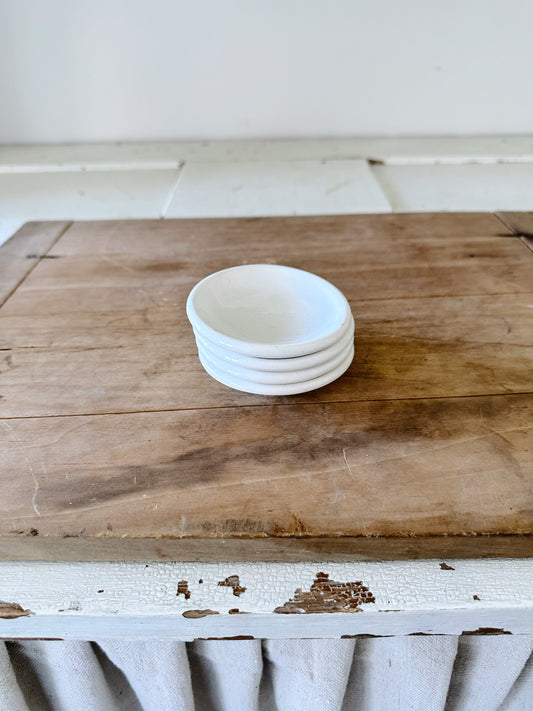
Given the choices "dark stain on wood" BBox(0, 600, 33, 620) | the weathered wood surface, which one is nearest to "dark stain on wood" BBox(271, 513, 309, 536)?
the weathered wood surface

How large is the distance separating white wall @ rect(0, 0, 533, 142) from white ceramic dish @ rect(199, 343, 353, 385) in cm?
145

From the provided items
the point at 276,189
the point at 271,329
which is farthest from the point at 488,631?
the point at 276,189

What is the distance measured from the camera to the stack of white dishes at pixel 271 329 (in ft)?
1.82

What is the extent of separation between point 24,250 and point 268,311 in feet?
1.71

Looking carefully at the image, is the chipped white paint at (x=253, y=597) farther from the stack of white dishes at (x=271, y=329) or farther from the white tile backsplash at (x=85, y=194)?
the white tile backsplash at (x=85, y=194)

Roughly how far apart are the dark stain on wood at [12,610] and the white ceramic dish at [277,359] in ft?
0.99

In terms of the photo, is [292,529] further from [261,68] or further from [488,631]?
[261,68]

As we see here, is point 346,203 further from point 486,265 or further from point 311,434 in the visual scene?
point 311,434

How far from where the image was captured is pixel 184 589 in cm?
49

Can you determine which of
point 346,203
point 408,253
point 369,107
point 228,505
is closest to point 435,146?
point 369,107

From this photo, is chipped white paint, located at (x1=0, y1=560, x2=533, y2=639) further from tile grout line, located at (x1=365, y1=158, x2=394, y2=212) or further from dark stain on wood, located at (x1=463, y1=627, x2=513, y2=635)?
tile grout line, located at (x1=365, y1=158, x2=394, y2=212)

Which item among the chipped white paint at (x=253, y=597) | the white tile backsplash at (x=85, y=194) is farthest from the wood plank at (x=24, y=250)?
the chipped white paint at (x=253, y=597)

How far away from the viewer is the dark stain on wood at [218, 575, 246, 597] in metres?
0.49

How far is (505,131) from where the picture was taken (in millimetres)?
1835
